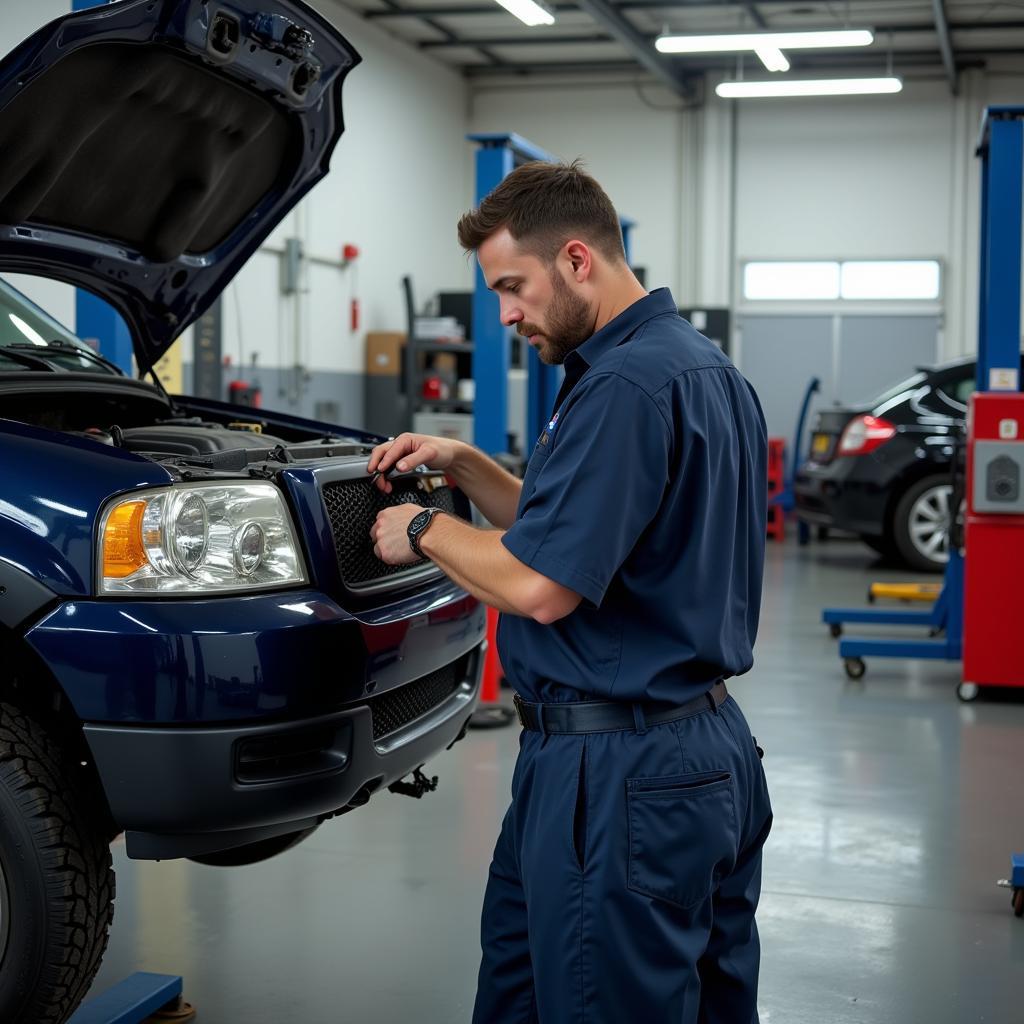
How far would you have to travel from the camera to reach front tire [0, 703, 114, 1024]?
6.52 feet

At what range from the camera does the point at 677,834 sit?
5.77 feet

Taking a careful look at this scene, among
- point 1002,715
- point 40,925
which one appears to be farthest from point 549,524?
point 1002,715

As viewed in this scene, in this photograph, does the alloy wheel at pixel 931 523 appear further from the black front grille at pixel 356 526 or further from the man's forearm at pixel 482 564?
the man's forearm at pixel 482 564

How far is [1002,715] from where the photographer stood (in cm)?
521

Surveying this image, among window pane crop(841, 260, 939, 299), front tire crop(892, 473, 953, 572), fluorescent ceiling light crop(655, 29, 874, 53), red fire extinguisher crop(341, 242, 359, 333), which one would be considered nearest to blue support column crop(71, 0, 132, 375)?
front tire crop(892, 473, 953, 572)

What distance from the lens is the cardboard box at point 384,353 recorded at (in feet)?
41.7

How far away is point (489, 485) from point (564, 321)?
574 mm

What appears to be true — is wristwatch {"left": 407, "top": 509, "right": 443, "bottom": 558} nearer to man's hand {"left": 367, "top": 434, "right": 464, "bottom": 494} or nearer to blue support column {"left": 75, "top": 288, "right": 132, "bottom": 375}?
man's hand {"left": 367, "top": 434, "right": 464, "bottom": 494}

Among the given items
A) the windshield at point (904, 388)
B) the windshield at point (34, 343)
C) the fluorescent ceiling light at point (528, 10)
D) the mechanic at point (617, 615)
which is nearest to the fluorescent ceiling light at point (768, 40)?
the fluorescent ceiling light at point (528, 10)

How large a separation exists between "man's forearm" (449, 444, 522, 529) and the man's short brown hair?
569mm

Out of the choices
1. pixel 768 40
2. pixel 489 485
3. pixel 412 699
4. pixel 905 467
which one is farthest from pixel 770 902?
pixel 768 40

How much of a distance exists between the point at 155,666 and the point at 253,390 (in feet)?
25.4

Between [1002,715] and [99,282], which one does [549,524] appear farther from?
[1002,715]

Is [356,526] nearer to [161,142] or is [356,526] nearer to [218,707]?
[218,707]
